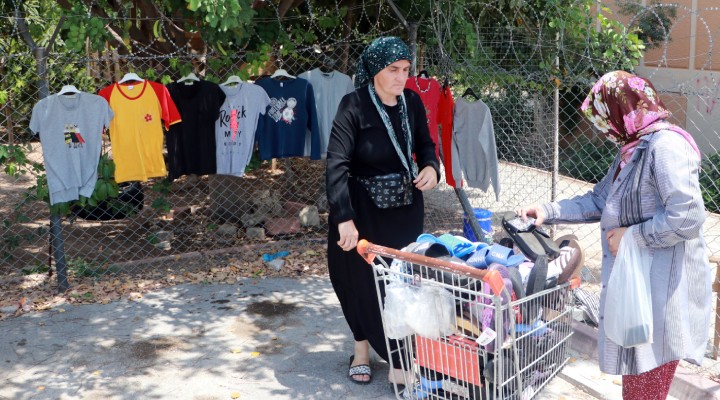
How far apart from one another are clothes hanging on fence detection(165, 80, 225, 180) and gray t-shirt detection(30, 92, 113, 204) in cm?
66

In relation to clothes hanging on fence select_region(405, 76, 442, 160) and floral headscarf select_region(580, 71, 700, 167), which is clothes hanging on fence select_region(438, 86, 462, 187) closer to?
clothes hanging on fence select_region(405, 76, 442, 160)

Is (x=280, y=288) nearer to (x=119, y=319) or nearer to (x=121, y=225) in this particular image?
(x=119, y=319)

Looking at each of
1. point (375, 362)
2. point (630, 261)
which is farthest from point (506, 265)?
point (375, 362)

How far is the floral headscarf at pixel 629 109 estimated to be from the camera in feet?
9.87

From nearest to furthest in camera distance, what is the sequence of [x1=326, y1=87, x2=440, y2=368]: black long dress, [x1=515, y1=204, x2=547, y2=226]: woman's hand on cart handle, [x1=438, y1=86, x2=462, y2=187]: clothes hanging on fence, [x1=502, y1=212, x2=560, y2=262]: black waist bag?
[x1=502, y1=212, x2=560, y2=262]: black waist bag
[x1=515, y1=204, x2=547, y2=226]: woman's hand on cart handle
[x1=326, y1=87, x2=440, y2=368]: black long dress
[x1=438, y1=86, x2=462, y2=187]: clothes hanging on fence

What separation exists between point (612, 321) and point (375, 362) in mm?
2117

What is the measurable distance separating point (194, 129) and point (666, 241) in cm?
462

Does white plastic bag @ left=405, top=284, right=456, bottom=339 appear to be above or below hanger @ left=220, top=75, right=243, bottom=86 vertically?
below

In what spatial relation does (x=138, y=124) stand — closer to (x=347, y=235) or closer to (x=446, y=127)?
(x=446, y=127)

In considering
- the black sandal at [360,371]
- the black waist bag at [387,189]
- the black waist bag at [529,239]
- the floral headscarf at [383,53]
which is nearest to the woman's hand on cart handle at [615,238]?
the black waist bag at [529,239]

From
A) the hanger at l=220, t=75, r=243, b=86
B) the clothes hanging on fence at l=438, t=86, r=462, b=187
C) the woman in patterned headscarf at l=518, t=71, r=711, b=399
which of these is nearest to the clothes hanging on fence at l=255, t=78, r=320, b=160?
the hanger at l=220, t=75, r=243, b=86

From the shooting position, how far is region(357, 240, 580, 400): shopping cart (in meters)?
3.08

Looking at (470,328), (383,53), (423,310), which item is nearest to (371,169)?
(383,53)

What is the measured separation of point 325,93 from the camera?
7027mm
